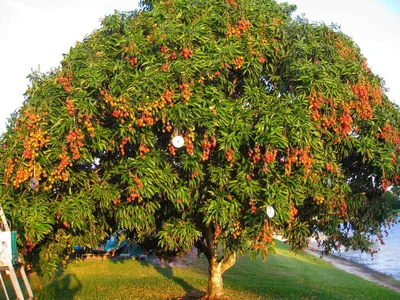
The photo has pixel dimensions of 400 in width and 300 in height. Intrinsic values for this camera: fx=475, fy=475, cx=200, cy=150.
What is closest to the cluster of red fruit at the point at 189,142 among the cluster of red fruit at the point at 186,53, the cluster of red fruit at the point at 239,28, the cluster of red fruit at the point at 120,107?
the cluster of red fruit at the point at 120,107

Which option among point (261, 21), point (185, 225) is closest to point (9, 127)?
point (185, 225)

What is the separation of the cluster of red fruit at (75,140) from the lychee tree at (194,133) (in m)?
0.04

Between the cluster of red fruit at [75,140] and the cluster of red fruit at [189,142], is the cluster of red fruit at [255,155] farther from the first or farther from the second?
the cluster of red fruit at [75,140]

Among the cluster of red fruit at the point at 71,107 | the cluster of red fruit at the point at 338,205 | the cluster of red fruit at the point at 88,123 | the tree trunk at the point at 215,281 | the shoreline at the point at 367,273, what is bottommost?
the shoreline at the point at 367,273

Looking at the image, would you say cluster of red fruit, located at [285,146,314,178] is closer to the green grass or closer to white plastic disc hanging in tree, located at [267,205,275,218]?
white plastic disc hanging in tree, located at [267,205,275,218]

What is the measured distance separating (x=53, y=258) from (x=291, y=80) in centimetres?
507

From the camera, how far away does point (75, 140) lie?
697cm

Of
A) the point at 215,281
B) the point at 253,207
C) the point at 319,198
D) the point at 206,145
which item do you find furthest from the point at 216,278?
the point at 206,145

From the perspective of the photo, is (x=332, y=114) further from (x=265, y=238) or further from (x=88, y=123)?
(x=88, y=123)

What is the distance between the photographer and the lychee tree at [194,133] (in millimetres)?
6969

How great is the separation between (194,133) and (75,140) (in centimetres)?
175

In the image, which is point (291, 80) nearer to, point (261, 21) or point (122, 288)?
point (261, 21)

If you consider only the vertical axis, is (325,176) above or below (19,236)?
above

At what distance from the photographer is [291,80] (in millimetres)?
7766
